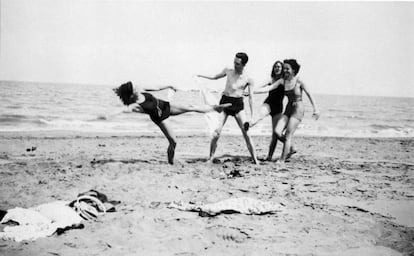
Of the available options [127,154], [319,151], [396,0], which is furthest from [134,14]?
[319,151]

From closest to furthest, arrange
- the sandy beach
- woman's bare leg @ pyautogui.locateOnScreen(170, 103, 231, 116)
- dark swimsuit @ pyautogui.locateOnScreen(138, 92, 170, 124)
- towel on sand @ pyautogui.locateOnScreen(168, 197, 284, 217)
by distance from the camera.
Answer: the sandy beach → towel on sand @ pyautogui.locateOnScreen(168, 197, 284, 217) → dark swimsuit @ pyautogui.locateOnScreen(138, 92, 170, 124) → woman's bare leg @ pyautogui.locateOnScreen(170, 103, 231, 116)

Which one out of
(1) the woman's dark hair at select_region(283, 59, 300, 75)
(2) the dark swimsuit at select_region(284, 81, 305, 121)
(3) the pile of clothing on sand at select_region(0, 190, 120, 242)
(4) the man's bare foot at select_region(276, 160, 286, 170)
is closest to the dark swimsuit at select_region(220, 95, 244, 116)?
(2) the dark swimsuit at select_region(284, 81, 305, 121)

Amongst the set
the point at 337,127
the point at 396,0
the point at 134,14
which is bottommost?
the point at 337,127

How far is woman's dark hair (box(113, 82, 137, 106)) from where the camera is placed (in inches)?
205

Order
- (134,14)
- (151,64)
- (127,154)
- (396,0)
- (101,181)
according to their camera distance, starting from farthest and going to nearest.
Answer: (151,64)
(127,154)
(134,14)
(396,0)
(101,181)

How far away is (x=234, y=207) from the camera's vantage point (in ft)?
13.4

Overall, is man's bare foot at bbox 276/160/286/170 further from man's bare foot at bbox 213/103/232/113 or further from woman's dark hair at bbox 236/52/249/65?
woman's dark hair at bbox 236/52/249/65

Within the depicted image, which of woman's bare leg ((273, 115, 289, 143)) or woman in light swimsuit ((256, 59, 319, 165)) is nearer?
woman in light swimsuit ((256, 59, 319, 165))

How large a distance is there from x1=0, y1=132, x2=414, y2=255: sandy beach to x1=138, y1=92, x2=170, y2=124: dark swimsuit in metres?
0.87

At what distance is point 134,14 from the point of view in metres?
6.07

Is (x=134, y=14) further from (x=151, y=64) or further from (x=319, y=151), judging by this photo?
(x=319, y=151)

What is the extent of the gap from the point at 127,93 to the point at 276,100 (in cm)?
266

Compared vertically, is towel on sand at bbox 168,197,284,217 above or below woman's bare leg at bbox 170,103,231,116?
below

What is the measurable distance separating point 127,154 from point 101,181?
229cm
